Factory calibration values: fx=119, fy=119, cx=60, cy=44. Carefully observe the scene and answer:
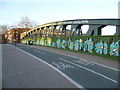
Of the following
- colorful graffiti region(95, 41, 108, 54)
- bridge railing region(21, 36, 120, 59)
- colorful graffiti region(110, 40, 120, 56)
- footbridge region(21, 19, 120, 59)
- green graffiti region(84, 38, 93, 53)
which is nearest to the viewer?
colorful graffiti region(110, 40, 120, 56)

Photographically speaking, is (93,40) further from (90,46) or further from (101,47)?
(101,47)

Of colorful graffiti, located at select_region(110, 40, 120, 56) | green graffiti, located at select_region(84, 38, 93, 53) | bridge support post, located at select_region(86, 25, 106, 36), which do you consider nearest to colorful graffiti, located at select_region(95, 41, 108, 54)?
colorful graffiti, located at select_region(110, 40, 120, 56)

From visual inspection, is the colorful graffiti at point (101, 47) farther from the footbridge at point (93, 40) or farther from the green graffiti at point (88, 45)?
the green graffiti at point (88, 45)

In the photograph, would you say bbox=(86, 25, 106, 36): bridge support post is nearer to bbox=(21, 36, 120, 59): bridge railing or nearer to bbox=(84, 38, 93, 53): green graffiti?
bbox=(21, 36, 120, 59): bridge railing

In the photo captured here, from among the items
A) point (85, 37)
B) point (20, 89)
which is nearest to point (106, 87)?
point (20, 89)

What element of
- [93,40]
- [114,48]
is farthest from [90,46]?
[114,48]

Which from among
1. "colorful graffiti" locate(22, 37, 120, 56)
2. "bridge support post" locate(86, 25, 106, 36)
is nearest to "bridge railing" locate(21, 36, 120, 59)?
"colorful graffiti" locate(22, 37, 120, 56)

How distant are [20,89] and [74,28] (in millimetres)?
21281

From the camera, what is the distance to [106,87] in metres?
4.84

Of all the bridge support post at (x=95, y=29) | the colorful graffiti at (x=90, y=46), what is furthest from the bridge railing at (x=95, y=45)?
the bridge support post at (x=95, y=29)

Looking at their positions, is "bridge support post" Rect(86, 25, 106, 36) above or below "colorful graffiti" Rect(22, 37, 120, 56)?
above

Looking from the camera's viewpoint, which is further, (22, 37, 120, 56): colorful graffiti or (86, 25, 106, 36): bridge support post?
(86, 25, 106, 36): bridge support post

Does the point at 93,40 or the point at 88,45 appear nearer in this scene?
the point at 93,40

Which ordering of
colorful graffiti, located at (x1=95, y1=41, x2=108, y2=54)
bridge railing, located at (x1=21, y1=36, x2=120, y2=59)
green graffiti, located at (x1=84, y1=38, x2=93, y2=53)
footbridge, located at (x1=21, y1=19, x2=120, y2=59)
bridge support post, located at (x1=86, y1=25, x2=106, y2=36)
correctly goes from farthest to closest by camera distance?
bridge support post, located at (x1=86, y1=25, x2=106, y2=36)
green graffiti, located at (x1=84, y1=38, x2=93, y2=53)
colorful graffiti, located at (x1=95, y1=41, x2=108, y2=54)
footbridge, located at (x1=21, y1=19, x2=120, y2=59)
bridge railing, located at (x1=21, y1=36, x2=120, y2=59)
